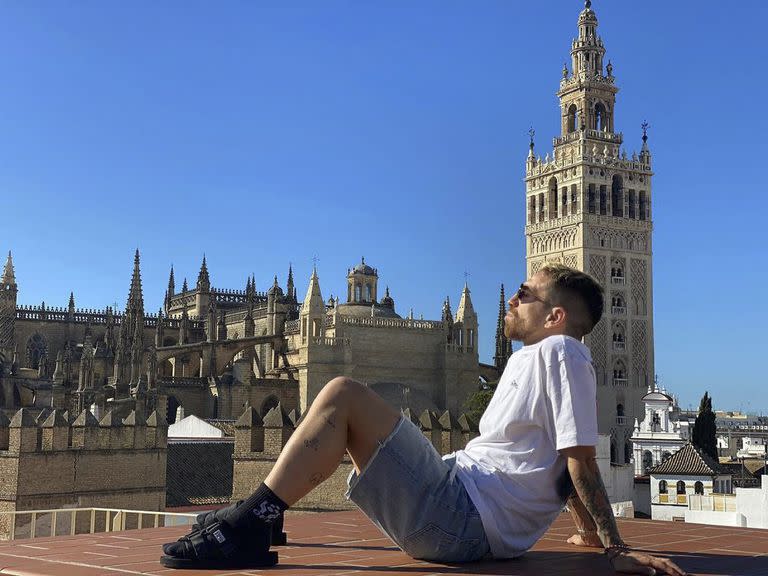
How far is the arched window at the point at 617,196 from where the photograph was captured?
62.1 m

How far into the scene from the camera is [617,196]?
6247 centimetres

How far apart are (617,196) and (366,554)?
194 feet

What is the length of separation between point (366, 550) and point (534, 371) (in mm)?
1515

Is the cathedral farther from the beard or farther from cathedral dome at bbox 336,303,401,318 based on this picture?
the beard

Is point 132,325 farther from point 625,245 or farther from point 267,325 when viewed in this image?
point 625,245

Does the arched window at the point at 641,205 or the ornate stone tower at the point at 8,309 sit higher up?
the arched window at the point at 641,205

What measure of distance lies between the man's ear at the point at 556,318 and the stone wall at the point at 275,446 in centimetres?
1874

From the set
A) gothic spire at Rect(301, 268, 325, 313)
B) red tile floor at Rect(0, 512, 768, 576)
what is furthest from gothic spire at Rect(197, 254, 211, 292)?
red tile floor at Rect(0, 512, 768, 576)

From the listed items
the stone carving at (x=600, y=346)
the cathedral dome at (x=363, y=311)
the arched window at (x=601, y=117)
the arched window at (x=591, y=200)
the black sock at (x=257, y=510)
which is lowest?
the black sock at (x=257, y=510)

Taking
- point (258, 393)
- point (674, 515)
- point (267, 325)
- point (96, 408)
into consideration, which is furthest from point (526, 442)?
point (267, 325)

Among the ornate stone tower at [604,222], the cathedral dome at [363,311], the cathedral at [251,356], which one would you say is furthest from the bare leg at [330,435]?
the ornate stone tower at [604,222]

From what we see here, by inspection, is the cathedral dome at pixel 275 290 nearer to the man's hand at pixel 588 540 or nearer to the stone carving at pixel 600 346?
the stone carving at pixel 600 346

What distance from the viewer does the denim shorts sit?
4.71m

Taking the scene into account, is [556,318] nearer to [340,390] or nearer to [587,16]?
[340,390]
